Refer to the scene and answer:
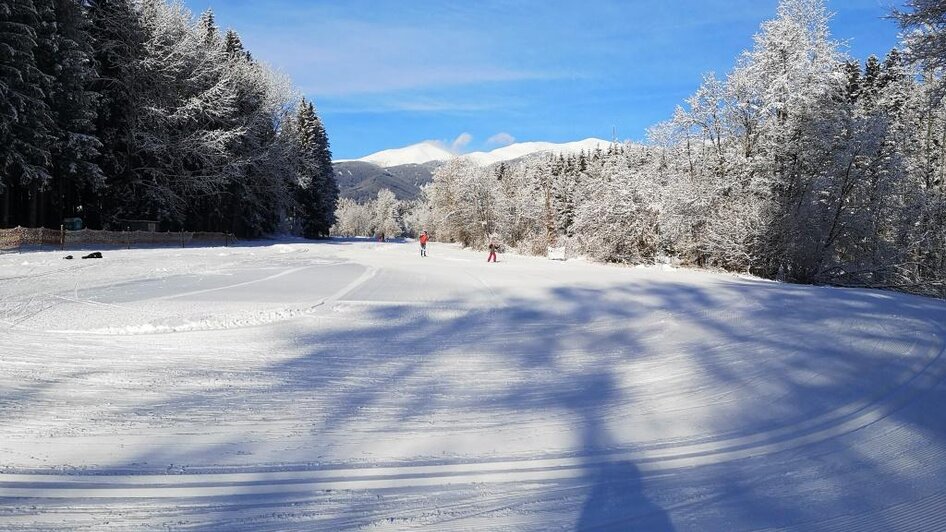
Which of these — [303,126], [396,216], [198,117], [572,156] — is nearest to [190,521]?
[198,117]

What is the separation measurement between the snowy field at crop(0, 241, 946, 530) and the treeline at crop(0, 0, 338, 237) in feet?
65.1

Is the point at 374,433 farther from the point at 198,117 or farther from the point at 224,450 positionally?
the point at 198,117

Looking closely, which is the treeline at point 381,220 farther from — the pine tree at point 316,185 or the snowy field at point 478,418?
the snowy field at point 478,418

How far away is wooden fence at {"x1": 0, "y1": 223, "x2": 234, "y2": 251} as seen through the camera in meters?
21.3

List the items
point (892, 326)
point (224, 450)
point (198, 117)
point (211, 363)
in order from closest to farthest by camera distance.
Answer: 1. point (224, 450)
2. point (211, 363)
3. point (892, 326)
4. point (198, 117)

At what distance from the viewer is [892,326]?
6531 mm

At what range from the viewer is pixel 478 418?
177 inches

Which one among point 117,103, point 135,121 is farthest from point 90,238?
point 117,103

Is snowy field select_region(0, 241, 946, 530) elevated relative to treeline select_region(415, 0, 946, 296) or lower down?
lower down

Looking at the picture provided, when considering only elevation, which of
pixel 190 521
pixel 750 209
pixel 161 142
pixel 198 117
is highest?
pixel 198 117

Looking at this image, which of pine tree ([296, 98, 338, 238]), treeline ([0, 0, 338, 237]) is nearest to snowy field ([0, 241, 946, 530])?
treeline ([0, 0, 338, 237])

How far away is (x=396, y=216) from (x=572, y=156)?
61269 millimetres

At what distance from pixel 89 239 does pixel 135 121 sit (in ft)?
37.8

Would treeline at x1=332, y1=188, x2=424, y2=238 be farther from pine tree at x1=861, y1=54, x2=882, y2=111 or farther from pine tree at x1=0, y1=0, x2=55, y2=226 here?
pine tree at x1=0, y1=0, x2=55, y2=226
